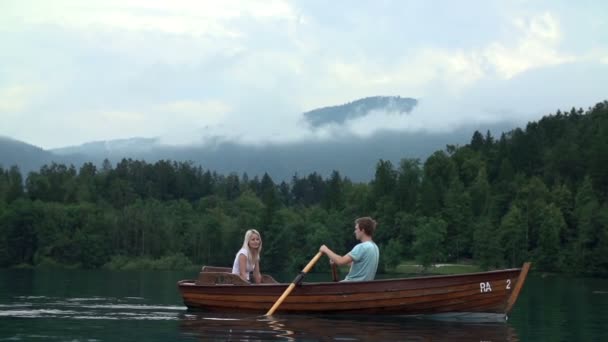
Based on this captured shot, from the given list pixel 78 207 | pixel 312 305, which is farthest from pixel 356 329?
pixel 78 207

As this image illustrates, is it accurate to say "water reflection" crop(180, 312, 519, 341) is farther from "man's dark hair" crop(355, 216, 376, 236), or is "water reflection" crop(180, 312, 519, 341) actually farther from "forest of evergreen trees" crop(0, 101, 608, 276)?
"forest of evergreen trees" crop(0, 101, 608, 276)

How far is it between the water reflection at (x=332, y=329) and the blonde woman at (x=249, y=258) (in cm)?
147

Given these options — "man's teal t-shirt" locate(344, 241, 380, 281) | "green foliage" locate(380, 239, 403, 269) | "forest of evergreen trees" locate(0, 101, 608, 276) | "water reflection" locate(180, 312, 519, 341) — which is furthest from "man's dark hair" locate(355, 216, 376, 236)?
"green foliage" locate(380, 239, 403, 269)

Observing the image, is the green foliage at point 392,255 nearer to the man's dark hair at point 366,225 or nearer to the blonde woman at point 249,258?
the blonde woman at point 249,258

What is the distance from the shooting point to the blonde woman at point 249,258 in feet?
80.4

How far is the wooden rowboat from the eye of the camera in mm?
23453

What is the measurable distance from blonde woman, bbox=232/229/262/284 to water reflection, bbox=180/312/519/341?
4.83 feet

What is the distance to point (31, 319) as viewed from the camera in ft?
73.5

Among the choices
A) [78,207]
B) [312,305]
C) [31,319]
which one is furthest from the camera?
[78,207]

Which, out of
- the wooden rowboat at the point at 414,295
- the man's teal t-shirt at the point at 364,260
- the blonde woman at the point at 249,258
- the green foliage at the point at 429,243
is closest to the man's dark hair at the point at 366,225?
the man's teal t-shirt at the point at 364,260

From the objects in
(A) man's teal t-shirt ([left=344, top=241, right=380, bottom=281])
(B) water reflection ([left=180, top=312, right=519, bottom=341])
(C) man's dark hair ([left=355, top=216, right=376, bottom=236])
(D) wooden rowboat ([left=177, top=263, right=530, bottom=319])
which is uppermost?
(C) man's dark hair ([left=355, top=216, right=376, bottom=236])

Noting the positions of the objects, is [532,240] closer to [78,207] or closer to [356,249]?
[78,207]

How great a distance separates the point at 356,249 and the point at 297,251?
315ft

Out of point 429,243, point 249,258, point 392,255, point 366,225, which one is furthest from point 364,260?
point 429,243
